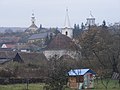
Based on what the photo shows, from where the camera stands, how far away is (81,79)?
36.7 m

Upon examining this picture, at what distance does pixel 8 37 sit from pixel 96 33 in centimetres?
9611

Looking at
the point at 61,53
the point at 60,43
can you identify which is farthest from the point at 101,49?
the point at 60,43

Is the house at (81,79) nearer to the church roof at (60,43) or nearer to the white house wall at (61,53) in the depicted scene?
the white house wall at (61,53)

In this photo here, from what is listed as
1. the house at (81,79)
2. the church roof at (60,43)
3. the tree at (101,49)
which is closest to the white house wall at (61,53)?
the church roof at (60,43)

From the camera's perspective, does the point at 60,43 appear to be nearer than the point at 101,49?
No

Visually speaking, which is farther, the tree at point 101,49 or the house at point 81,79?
the tree at point 101,49

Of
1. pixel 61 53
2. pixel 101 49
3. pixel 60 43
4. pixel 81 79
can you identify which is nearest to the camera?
pixel 81 79

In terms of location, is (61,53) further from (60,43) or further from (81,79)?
(81,79)

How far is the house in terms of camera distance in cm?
3588

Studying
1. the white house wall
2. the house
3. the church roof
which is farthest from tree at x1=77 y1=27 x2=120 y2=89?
the house

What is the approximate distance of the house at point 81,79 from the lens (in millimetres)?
35875

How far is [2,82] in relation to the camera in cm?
4097

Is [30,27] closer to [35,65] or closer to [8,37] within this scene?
[8,37]

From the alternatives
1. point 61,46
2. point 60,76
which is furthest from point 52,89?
point 61,46
